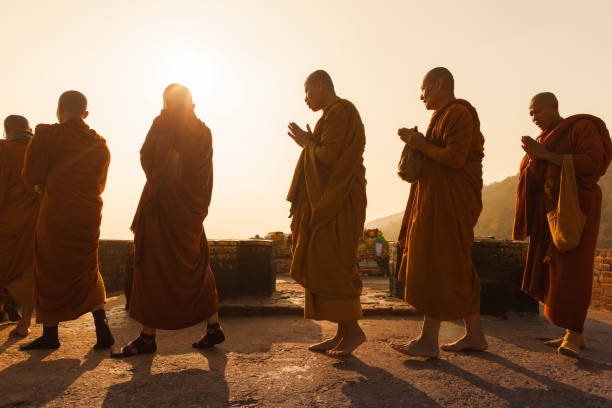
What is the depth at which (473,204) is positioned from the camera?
3172mm

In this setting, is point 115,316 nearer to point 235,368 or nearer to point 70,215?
point 70,215

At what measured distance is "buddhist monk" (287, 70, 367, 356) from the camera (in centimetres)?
306

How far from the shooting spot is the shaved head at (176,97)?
3.43 m

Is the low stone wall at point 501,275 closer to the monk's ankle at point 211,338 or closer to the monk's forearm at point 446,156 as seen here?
the monk's forearm at point 446,156

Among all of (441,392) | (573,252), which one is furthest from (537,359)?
(441,392)

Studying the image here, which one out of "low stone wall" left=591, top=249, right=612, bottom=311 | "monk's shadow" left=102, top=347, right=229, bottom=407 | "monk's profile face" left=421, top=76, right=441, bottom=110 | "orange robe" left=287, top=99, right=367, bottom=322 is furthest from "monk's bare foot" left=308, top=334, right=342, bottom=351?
"low stone wall" left=591, top=249, right=612, bottom=311

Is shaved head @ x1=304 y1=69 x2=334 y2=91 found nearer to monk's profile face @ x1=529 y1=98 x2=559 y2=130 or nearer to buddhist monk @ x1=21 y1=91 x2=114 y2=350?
monk's profile face @ x1=529 y1=98 x2=559 y2=130

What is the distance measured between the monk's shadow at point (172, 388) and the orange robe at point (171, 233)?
1.53ft

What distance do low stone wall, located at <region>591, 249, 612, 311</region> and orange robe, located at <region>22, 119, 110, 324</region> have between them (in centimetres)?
670

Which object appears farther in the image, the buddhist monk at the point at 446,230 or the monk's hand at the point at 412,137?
the monk's hand at the point at 412,137

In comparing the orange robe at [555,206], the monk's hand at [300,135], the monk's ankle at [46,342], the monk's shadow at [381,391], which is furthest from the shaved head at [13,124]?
the orange robe at [555,206]

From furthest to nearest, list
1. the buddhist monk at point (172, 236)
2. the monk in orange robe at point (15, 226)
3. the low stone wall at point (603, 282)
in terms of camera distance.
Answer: the low stone wall at point (603, 282) < the monk in orange robe at point (15, 226) < the buddhist monk at point (172, 236)

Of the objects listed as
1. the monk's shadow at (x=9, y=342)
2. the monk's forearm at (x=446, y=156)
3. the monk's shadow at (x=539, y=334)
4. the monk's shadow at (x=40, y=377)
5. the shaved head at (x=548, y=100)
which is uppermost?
the shaved head at (x=548, y=100)

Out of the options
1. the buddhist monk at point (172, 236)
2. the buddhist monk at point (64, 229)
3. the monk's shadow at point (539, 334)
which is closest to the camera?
the buddhist monk at point (172, 236)
